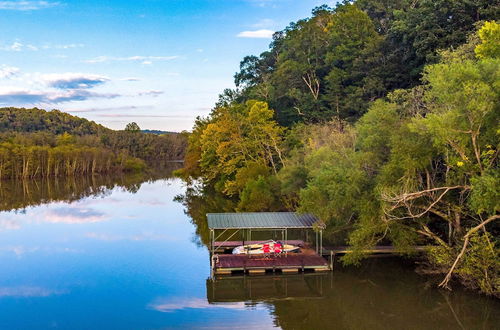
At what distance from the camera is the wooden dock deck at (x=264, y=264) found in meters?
22.9

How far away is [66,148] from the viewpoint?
332 feet

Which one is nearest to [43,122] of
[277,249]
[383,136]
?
[277,249]

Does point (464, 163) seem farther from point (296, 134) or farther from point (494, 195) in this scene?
point (296, 134)

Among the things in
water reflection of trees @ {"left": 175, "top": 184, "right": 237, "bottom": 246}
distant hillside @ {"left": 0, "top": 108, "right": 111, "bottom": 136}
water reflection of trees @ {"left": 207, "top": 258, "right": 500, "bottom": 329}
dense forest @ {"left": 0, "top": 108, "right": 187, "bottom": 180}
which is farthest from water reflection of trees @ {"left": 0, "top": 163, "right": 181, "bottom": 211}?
distant hillside @ {"left": 0, "top": 108, "right": 111, "bottom": 136}

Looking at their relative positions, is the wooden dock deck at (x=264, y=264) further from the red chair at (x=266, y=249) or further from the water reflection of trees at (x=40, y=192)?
the water reflection of trees at (x=40, y=192)

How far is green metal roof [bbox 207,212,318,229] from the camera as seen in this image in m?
23.9

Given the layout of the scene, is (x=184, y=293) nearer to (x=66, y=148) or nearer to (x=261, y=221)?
(x=261, y=221)

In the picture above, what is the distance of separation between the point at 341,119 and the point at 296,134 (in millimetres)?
6947

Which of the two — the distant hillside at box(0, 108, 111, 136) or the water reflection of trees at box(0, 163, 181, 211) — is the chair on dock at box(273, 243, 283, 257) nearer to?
the water reflection of trees at box(0, 163, 181, 211)

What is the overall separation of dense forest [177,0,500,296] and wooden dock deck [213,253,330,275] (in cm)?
247

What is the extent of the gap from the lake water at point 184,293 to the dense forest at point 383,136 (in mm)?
1687

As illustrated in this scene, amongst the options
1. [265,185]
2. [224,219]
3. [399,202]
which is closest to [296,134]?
[265,185]

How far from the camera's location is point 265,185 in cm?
4153

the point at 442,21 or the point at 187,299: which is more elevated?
the point at 442,21
